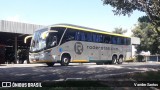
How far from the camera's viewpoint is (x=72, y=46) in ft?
76.7

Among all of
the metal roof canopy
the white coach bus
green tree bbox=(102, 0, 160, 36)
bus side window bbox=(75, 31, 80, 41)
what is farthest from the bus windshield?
the metal roof canopy

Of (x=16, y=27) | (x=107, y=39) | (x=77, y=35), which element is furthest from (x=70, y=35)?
(x=16, y=27)

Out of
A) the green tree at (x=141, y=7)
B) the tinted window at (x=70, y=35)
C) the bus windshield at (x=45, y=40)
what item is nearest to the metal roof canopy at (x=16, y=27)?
the bus windshield at (x=45, y=40)

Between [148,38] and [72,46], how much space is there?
135 ft

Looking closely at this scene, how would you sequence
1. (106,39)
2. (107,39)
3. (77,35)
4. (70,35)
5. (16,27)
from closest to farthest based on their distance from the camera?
(70,35), (77,35), (106,39), (107,39), (16,27)

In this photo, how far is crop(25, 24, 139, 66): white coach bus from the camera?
71.2 feet

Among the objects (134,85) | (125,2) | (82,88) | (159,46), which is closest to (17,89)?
(82,88)

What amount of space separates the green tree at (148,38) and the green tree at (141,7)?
39.8 meters

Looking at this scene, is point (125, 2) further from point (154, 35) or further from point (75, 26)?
point (154, 35)

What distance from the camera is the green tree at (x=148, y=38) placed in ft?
196

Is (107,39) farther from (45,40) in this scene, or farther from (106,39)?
(45,40)

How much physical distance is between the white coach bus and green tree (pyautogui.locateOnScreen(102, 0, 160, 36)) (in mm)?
4849

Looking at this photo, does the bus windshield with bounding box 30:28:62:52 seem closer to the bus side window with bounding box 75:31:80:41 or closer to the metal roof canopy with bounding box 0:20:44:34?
the bus side window with bounding box 75:31:80:41

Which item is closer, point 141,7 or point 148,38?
point 141,7
